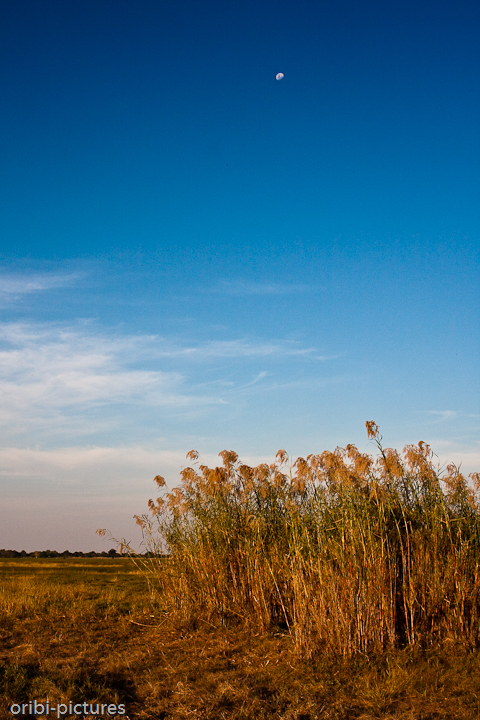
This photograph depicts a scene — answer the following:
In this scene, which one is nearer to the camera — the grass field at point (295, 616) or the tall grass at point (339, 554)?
the grass field at point (295, 616)

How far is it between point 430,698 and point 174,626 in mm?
5420

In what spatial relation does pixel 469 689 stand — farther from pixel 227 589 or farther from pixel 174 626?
pixel 174 626

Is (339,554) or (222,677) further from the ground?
(339,554)

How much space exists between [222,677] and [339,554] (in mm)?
2469

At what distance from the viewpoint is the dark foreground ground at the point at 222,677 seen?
5.91m

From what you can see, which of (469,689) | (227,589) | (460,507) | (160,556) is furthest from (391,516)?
(160,556)

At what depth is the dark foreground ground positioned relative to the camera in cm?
591

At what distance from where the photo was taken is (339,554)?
809 cm

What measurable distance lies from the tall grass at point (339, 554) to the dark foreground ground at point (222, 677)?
1.40 feet

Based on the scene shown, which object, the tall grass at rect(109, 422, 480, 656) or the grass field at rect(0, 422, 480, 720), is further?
the tall grass at rect(109, 422, 480, 656)

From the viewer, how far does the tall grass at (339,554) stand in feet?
25.5

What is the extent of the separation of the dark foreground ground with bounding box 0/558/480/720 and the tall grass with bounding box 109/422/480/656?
0.43 metres

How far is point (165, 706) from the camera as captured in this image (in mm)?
6121

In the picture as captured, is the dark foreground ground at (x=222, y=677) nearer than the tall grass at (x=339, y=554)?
Yes
